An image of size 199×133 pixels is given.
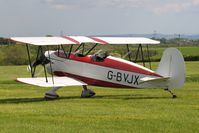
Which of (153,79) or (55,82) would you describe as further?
(55,82)

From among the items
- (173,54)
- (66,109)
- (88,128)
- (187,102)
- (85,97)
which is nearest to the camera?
(88,128)

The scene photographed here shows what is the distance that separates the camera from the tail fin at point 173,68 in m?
17.7

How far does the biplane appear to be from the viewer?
1791cm

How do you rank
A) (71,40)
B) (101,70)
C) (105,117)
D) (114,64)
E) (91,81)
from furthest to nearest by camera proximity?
(91,81)
(71,40)
(101,70)
(114,64)
(105,117)

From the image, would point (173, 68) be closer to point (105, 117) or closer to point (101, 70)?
point (101, 70)

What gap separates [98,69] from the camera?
19812 mm

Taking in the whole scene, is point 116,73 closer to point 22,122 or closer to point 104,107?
point 104,107

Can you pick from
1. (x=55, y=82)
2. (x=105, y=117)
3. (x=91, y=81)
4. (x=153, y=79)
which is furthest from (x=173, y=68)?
(x=105, y=117)

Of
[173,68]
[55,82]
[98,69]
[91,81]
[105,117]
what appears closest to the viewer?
[105,117]

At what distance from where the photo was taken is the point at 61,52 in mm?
20953

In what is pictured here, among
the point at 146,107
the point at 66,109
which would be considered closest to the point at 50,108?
the point at 66,109

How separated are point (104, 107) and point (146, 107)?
1.29 meters

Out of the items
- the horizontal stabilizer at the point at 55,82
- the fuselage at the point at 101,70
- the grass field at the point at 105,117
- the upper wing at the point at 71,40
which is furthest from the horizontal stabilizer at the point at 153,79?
the upper wing at the point at 71,40

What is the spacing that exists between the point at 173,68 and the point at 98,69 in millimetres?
3369
